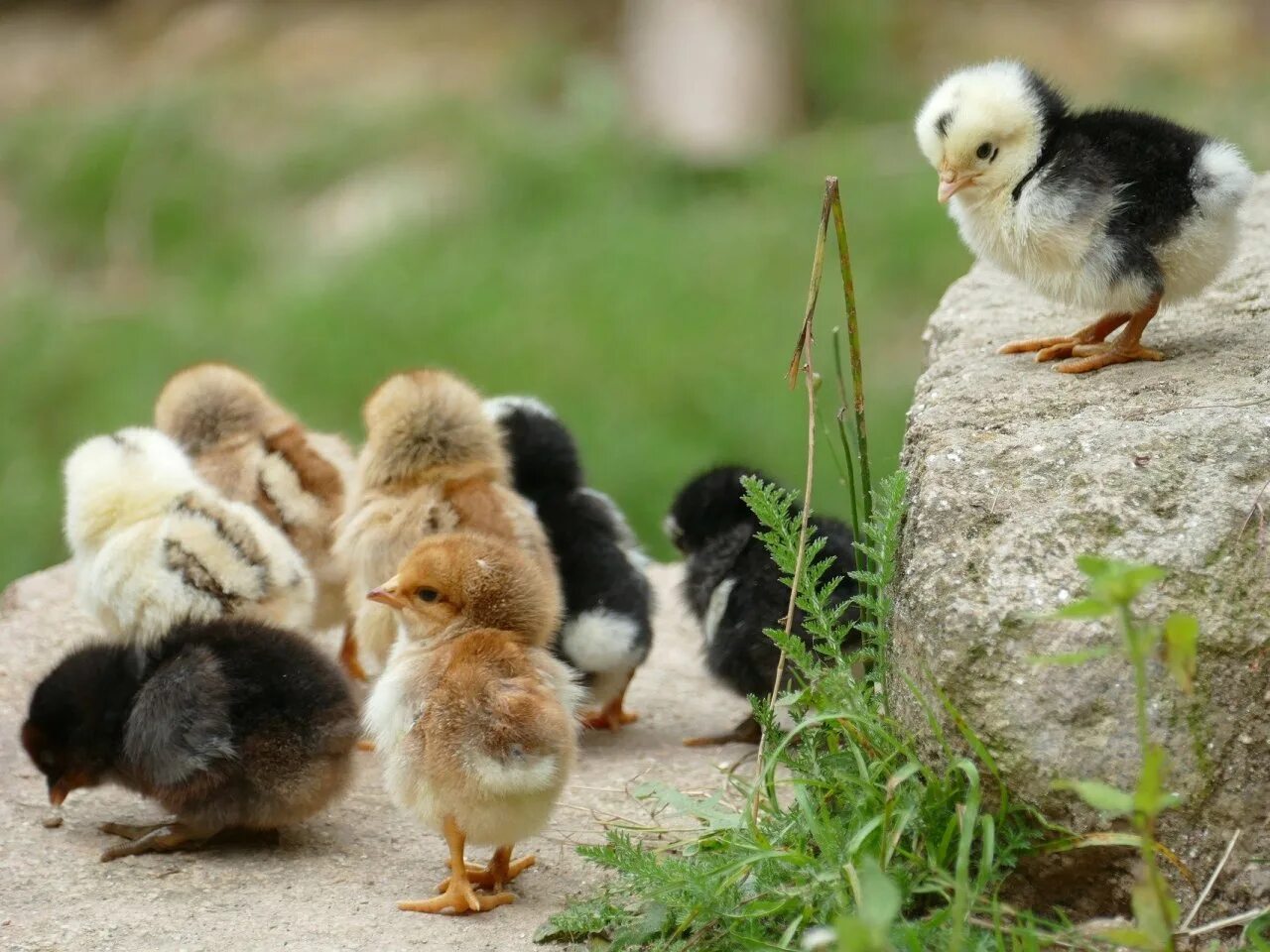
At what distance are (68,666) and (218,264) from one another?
7.64m

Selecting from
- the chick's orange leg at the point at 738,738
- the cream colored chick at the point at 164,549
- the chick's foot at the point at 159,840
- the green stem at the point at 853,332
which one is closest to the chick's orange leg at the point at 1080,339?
the green stem at the point at 853,332

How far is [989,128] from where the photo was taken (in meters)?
4.41

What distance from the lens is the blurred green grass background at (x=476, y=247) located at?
33.0 ft

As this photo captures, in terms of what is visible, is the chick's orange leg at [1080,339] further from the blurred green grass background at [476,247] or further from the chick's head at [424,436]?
the blurred green grass background at [476,247]

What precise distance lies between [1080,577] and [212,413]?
11.5 ft

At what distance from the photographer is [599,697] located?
539cm

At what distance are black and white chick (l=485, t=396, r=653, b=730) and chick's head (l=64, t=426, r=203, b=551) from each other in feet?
3.58

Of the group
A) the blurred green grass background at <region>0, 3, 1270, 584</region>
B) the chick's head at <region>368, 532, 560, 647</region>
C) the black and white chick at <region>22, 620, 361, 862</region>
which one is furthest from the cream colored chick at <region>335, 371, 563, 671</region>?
the blurred green grass background at <region>0, 3, 1270, 584</region>

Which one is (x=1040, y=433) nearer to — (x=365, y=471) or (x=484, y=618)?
(x=484, y=618)

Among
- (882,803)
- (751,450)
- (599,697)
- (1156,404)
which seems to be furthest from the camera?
(751,450)

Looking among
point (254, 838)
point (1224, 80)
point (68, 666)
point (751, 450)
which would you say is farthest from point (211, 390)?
point (1224, 80)

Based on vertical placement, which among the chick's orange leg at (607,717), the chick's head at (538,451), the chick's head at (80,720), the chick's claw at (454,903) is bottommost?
the chick's claw at (454,903)

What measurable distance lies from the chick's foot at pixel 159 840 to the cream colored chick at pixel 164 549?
547mm

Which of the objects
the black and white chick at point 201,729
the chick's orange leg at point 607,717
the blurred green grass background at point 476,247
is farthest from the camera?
the blurred green grass background at point 476,247
